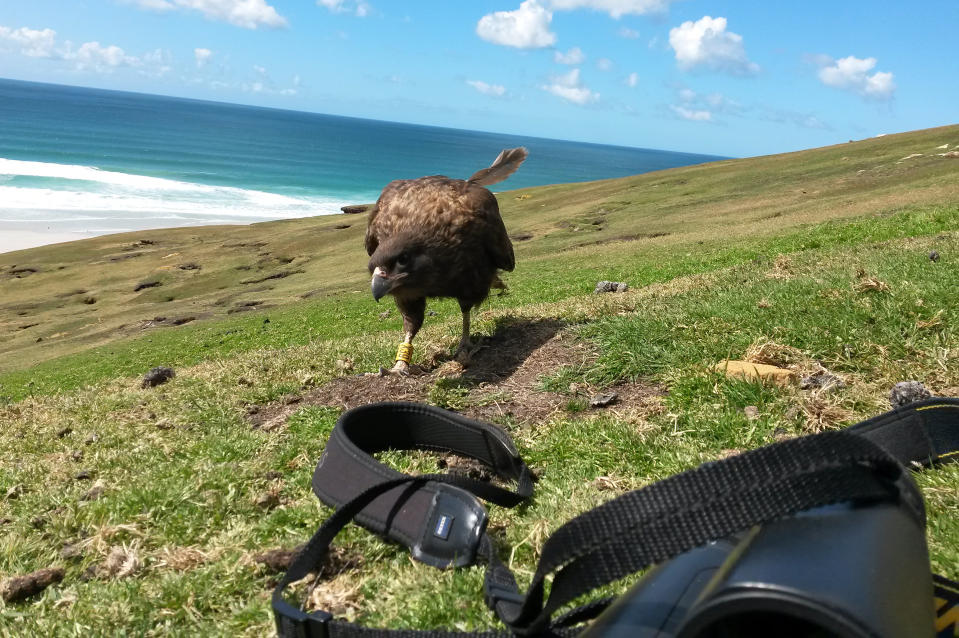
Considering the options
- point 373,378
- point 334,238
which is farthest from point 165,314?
point 373,378

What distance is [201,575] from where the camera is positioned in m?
2.98

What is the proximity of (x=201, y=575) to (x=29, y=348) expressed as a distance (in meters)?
26.2

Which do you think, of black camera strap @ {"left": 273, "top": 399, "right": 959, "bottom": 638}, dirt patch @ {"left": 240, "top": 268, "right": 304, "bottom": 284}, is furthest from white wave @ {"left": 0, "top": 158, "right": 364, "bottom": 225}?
black camera strap @ {"left": 273, "top": 399, "right": 959, "bottom": 638}

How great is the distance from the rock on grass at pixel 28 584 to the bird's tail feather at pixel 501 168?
7.06 m

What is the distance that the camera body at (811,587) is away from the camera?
105 cm

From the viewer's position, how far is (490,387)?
5.95 metres

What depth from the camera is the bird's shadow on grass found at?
21.4 feet

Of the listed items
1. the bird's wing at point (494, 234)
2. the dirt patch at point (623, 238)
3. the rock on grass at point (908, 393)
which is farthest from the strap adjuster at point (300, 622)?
the dirt patch at point (623, 238)

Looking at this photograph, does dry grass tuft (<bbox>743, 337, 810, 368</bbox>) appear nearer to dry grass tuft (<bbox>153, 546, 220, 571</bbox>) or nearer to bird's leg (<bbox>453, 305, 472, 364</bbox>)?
bird's leg (<bbox>453, 305, 472, 364</bbox>)

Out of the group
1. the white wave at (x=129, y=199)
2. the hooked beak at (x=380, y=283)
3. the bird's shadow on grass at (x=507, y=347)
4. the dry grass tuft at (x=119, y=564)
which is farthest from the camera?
the white wave at (x=129, y=199)

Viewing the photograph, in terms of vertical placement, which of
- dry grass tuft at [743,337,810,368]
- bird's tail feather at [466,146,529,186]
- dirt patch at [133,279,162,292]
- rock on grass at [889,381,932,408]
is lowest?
dirt patch at [133,279,162,292]

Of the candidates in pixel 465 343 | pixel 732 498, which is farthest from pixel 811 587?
pixel 465 343

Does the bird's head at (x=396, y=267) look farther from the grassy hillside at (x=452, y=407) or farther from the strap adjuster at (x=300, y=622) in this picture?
the strap adjuster at (x=300, y=622)

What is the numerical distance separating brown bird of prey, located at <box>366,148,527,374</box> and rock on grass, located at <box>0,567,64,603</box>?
13.0ft
